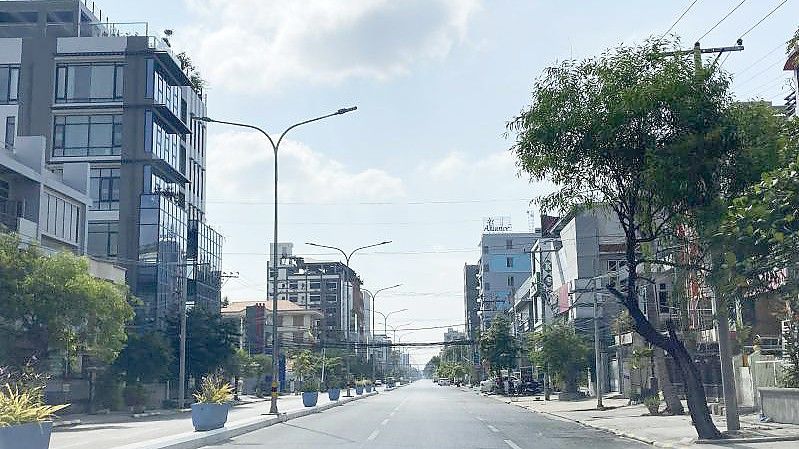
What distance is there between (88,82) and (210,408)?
48918mm

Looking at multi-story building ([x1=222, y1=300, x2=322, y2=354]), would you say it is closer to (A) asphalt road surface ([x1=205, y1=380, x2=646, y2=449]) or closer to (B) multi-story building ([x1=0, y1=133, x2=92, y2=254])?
(B) multi-story building ([x1=0, y1=133, x2=92, y2=254])

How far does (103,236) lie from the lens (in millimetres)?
66750

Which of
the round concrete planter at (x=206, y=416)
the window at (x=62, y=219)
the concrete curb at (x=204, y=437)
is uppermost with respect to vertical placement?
the window at (x=62, y=219)

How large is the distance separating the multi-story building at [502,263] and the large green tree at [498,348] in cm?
7468

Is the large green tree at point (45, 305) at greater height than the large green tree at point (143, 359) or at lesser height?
greater

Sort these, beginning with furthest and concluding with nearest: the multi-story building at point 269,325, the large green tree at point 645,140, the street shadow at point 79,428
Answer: the multi-story building at point 269,325
the street shadow at point 79,428
the large green tree at point 645,140

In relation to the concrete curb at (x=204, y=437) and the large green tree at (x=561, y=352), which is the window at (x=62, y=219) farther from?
the large green tree at (x=561, y=352)

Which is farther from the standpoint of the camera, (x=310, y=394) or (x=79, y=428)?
(x=310, y=394)

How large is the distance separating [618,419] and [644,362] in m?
10.2

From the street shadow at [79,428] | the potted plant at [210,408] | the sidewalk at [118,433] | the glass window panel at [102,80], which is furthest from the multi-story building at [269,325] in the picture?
the potted plant at [210,408]

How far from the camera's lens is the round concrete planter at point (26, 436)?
13453 mm

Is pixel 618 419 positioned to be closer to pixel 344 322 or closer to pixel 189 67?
pixel 189 67

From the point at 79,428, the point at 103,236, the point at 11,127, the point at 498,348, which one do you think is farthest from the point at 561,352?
the point at 11,127

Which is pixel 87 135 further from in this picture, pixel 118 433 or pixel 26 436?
pixel 26 436
